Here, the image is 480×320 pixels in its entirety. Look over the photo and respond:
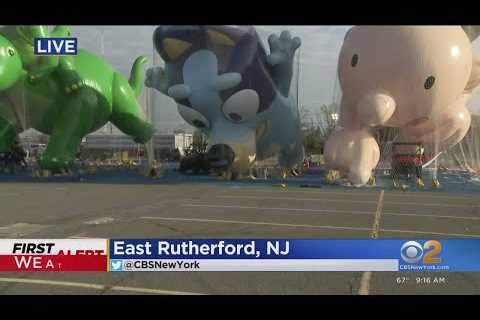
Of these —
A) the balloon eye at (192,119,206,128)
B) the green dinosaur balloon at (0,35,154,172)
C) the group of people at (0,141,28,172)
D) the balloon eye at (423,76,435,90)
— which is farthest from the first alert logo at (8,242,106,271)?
the group of people at (0,141,28,172)

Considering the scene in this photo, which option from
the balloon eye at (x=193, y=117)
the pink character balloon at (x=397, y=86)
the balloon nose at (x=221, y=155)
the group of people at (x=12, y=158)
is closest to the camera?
the pink character balloon at (x=397, y=86)

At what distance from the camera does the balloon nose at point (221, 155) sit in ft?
55.9

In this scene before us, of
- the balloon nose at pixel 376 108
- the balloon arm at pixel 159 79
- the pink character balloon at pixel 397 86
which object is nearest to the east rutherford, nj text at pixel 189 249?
the pink character balloon at pixel 397 86

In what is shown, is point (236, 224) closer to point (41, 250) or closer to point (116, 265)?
point (116, 265)

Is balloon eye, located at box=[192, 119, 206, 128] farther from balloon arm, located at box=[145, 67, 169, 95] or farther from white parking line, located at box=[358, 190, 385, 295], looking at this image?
white parking line, located at box=[358, 190, 385, 295]

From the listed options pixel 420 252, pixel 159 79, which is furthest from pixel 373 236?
pixel 159 79

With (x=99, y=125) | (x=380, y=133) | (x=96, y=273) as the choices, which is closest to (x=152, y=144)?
(x=99, y=125)

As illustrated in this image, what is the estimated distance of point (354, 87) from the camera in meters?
11.3

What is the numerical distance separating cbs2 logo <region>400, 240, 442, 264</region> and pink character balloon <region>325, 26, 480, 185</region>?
6750mm

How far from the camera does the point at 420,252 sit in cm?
323

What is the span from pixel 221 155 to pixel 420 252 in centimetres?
1422

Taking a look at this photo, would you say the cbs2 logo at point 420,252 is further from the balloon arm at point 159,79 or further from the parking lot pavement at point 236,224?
the balloon arm at point 159,79

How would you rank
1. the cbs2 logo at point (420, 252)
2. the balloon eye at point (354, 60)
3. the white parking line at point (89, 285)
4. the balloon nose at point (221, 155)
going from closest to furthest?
the cbs2 logo at point (420, 252) → the white parking line at point (89, 285) → the balloon eye at point (354, 60) → the balloon nose at point (221, 155)

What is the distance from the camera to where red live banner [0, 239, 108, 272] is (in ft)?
10.5
